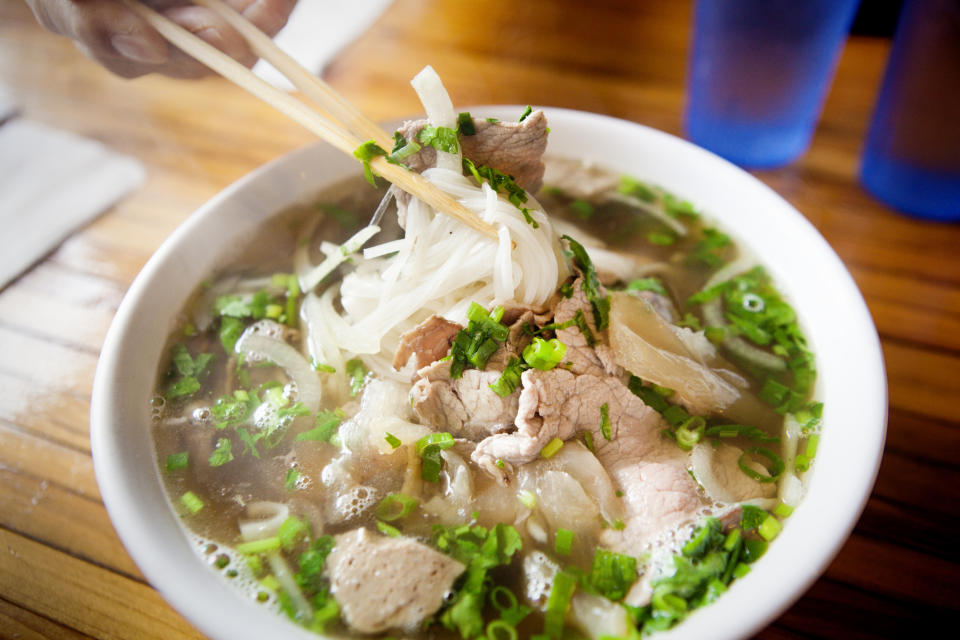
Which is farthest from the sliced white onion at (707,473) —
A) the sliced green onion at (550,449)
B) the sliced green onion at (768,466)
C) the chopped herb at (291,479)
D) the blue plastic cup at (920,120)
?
the blue plastic cup at (920,120)

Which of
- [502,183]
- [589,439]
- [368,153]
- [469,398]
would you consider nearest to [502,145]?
[502,183]

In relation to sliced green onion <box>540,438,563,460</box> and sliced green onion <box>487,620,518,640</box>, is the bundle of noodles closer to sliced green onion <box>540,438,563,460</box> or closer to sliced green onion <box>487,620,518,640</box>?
sliced green onion <box>540,438,563,460</box>

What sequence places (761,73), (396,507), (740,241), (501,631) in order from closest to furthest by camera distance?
1. (501,631)
2. (396,507)
3. (740,241)
4. (761,73)

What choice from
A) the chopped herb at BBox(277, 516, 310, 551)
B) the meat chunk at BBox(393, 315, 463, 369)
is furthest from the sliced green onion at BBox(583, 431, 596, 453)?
the chopped herb at BBox(277, 516, 310, 551)

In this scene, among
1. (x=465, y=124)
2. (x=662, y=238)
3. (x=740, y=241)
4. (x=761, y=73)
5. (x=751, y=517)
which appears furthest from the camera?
(x=761, y=73)

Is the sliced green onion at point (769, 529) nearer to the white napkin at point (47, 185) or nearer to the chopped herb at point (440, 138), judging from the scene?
the chopped herb at point (440, 138)

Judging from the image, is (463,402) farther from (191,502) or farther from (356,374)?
(191,502)

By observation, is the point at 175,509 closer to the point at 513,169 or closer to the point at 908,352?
the point at 513,169
